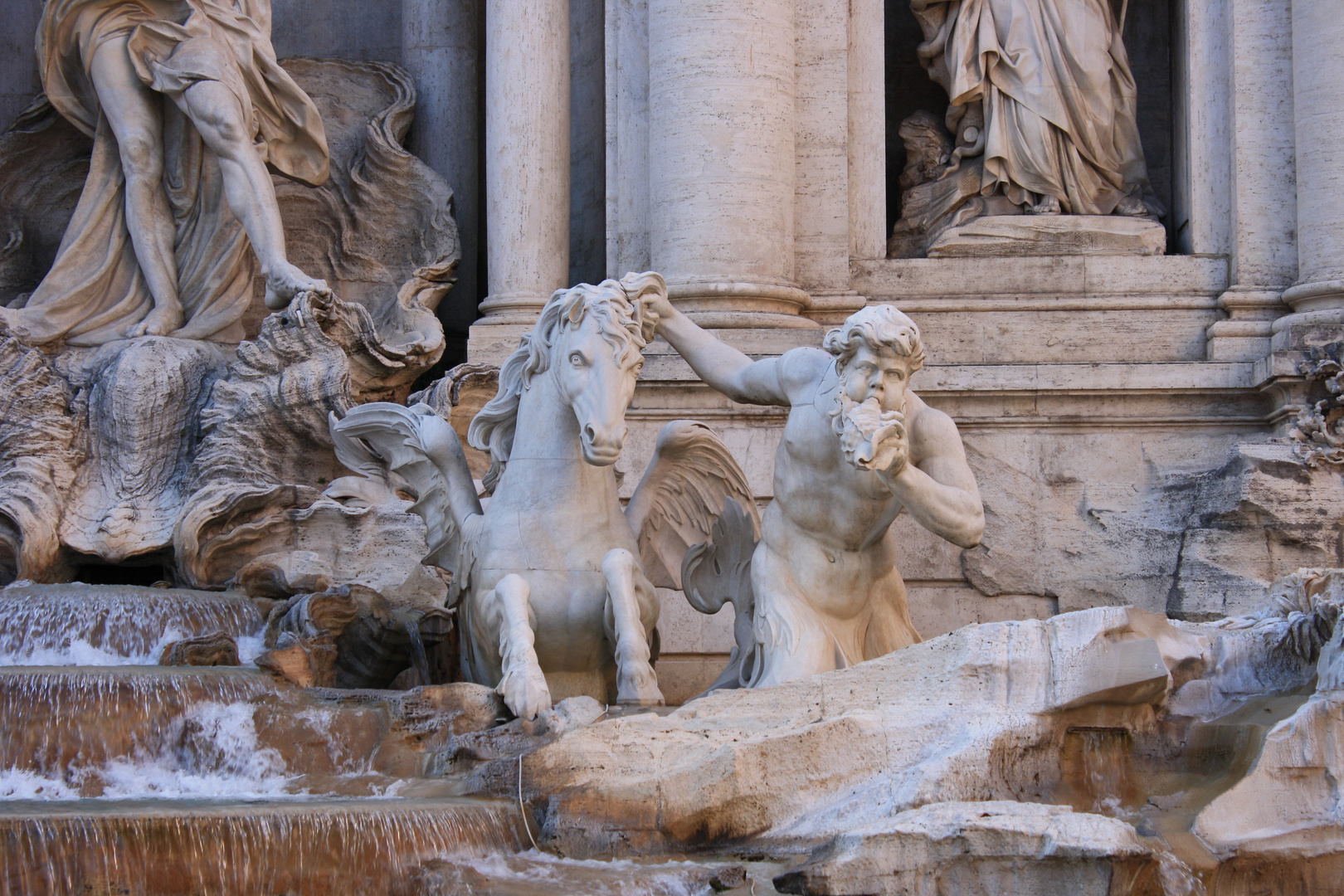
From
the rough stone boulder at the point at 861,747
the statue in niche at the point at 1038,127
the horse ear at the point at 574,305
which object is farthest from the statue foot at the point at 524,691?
the statue in niche at the point at 1038,127

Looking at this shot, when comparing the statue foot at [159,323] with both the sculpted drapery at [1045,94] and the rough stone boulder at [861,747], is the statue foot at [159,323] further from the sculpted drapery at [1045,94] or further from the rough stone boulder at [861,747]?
the rough stone boulder at [861,747]

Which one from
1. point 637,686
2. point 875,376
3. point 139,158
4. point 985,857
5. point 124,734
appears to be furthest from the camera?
point 139,158

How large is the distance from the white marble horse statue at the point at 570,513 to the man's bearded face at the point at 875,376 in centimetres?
80

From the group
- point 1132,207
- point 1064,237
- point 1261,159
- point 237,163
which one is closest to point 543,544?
point 237,163

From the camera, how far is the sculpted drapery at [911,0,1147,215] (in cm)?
1019

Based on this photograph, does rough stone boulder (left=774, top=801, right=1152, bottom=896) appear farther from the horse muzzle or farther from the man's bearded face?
the horse muzzle

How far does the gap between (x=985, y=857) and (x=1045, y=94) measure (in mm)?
6278

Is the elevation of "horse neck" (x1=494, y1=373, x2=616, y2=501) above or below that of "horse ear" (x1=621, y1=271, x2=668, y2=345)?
below

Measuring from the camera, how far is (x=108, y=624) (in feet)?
24.2

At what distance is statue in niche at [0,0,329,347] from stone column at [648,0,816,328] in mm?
1978

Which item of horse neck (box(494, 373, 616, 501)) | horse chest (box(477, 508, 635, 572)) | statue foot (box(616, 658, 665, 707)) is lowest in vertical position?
statue foot (box(616, 658, 665, 707))

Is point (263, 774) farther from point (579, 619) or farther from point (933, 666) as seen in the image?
point (933, 666)

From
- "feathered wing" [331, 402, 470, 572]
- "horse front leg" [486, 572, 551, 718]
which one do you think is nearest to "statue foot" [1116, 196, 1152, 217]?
"feathered wing" [331, 402, 470, 572]

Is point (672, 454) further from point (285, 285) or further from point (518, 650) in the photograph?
point (285, 285)
